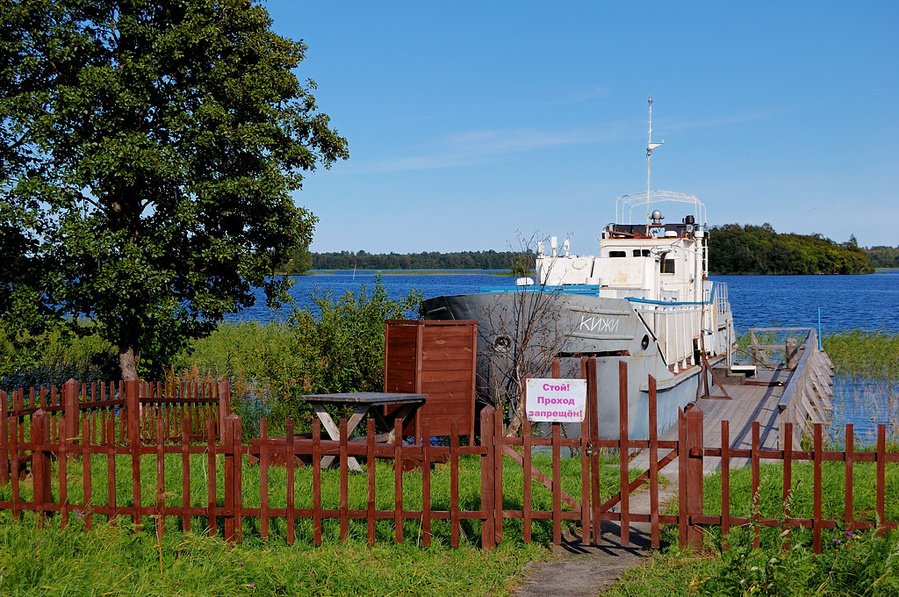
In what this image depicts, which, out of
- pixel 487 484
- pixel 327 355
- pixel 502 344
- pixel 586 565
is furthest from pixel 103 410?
pixel 586 565

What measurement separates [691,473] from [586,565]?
120cm

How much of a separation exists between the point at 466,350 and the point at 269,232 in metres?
4.23

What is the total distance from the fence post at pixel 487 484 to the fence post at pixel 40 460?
4.00 meters

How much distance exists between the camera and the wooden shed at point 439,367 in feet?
39.3

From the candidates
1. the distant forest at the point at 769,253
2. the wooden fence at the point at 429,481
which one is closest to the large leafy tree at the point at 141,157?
the wooden fence at the point at 429,481

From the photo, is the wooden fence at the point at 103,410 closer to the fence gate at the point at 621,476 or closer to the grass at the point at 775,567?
the fence gate at the point at 621,476

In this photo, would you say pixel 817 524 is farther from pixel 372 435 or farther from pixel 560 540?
pixel 372 435

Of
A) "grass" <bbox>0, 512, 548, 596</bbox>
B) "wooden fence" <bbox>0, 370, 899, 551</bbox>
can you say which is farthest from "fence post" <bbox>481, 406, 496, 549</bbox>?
"grass" <bbox>0, 512, 548, 596</bbox>

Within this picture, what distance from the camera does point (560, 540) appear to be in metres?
7.51

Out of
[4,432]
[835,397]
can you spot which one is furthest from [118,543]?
[835,397]

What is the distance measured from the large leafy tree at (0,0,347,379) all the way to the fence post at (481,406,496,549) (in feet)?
23.6

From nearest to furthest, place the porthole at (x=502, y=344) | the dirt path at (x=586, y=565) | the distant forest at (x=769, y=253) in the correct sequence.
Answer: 1. the dirt path at (x=586, y=565)
2. the porthole at (x=502, y=344)
3. the distant forest at (x=769, y=253)

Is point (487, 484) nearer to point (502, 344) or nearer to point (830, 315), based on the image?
point (502, 344)

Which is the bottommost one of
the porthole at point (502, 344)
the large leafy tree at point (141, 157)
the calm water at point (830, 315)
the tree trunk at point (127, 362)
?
the calm water at point (830, 315)
